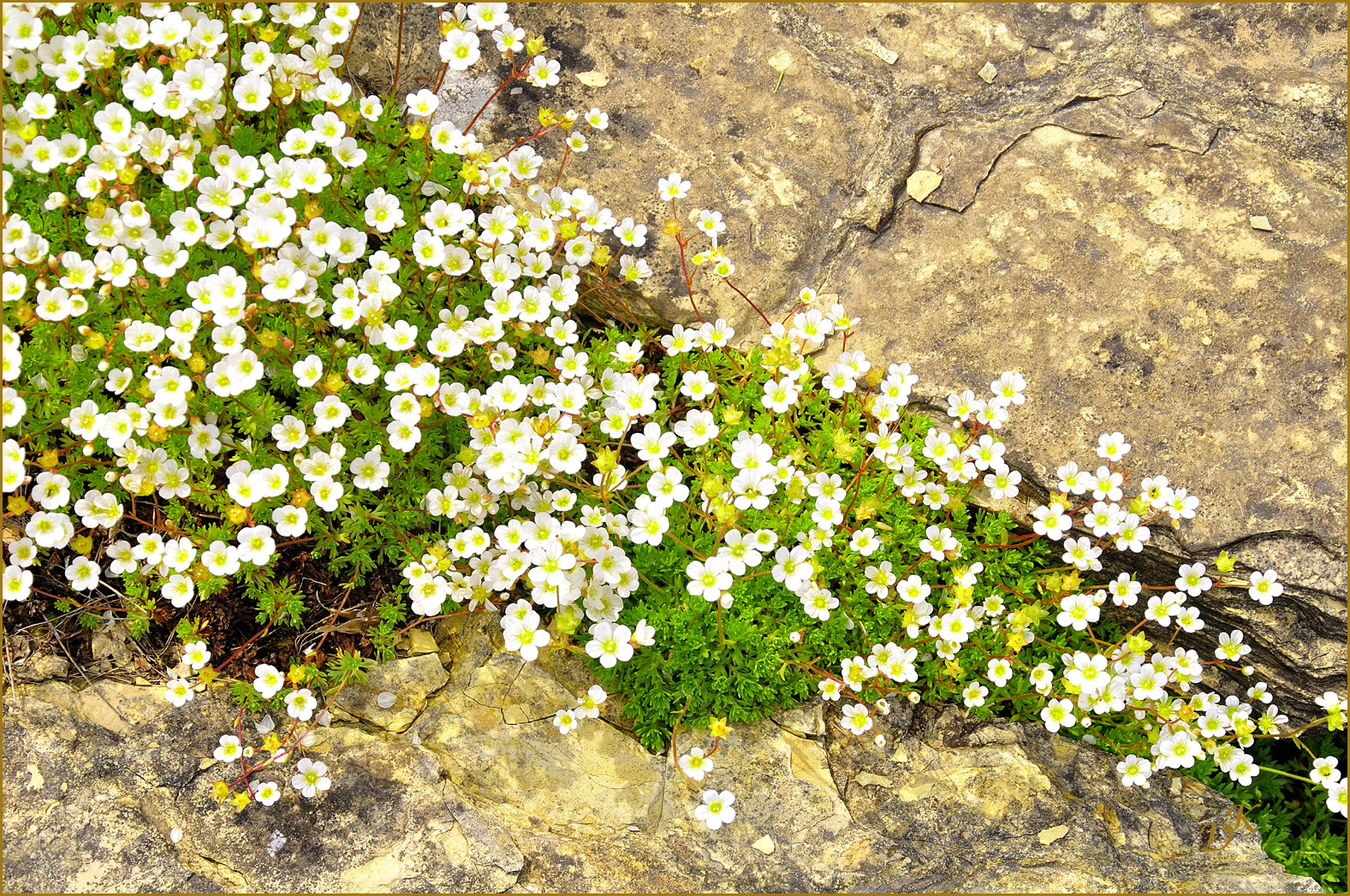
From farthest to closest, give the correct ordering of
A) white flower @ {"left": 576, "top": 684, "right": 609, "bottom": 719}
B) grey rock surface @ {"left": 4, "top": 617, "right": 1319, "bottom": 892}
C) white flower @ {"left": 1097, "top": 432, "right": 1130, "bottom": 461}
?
white flower @ {"left": 1097, "top": 432, "right": 1130, "bottom": 461} < white flower @ {"left": 576, "top": 684, "right": 609, "bottom": 719} < grey rock surface @ {"left": 4, "top": 617, "right": 1319, "bottom": 892}

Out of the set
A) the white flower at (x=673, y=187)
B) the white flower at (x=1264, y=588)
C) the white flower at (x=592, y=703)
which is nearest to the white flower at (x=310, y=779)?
the white flower at (x=592, y=703)

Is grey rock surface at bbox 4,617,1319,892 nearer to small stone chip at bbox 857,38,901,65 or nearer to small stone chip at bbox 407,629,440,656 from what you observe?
small stone chip at bbox 407,629,440,656

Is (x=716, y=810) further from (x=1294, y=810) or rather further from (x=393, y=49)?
(x=393, y=49)

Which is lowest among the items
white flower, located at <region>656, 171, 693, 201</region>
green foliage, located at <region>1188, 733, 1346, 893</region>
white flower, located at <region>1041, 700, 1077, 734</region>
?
green foliage, located at <region>1188, 733, 1346, 893</region>

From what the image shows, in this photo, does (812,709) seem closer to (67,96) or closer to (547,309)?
(547,309)

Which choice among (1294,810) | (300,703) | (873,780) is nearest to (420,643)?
(300,703)

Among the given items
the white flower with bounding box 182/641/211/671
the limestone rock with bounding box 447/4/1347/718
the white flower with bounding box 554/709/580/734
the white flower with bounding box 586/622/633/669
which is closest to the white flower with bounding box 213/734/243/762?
the white flower with bounding box 182/641/211/671
